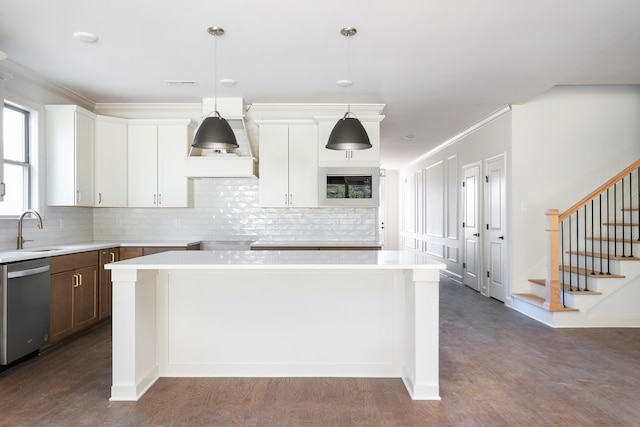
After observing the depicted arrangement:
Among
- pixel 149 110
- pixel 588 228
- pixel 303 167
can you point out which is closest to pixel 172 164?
pixel 149 110

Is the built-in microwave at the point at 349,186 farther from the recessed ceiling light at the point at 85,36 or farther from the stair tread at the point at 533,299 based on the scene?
the recessed ceiling light at the point at 85,36

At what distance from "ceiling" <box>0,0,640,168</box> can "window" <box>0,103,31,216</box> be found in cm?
55

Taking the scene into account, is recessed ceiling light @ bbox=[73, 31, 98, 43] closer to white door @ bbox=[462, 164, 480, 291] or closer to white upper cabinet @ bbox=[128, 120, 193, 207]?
white upper cabinet @ bbox=[128, 120, 193, 207]

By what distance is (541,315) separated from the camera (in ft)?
15.4

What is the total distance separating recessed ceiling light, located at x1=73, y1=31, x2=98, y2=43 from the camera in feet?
10.7

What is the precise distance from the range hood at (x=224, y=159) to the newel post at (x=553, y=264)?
11.8ft

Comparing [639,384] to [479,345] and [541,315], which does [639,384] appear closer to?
[479,345]

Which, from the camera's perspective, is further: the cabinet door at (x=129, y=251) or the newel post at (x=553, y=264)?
the cabinet door at (x=129, y=251)

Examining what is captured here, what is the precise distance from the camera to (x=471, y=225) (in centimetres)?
678

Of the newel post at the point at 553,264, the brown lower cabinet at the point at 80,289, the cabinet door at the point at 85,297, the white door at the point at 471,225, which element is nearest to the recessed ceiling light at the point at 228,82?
the brown lower cabinet at the point at 80,289

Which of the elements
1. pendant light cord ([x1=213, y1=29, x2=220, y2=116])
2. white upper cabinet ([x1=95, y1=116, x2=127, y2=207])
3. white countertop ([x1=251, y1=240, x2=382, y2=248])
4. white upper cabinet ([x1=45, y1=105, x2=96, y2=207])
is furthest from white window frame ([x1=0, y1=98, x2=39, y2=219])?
white countertop ([x1=251, y1=240, x2=382, y2=248])

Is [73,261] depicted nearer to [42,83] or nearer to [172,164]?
[172,164]

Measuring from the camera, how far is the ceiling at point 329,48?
2.92m

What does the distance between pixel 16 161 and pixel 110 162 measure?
1034 millimetres
